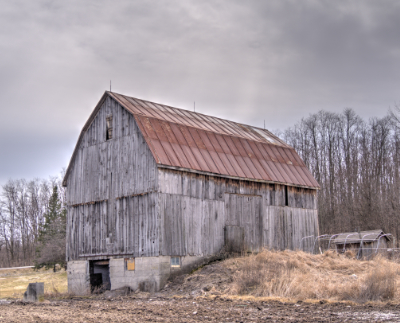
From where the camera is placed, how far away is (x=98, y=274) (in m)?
23.5

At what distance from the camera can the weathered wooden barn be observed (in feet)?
68.2

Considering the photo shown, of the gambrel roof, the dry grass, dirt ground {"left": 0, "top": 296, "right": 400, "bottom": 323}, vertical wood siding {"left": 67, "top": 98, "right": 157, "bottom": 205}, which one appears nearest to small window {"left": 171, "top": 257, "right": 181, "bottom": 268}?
the dry grass

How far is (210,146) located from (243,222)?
4.01 m

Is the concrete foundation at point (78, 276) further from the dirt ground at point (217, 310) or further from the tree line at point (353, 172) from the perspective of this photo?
the tree line at point (353, 172)

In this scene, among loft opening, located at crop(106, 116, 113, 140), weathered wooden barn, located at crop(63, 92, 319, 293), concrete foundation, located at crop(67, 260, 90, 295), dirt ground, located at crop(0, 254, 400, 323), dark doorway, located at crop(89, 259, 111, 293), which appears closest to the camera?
dirt ground, located at crop(0, 254, 400, 323)

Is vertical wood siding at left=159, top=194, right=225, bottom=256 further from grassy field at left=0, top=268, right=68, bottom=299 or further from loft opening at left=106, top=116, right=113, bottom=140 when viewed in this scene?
grassy field at left=0, top=268, right=68, bottom=299

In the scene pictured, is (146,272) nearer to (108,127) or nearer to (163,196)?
(163,196)

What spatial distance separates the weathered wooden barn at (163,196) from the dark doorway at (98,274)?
5cm

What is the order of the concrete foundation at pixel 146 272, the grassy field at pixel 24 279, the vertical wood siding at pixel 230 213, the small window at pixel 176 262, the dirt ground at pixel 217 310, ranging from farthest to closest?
1. the grassy field at pixel 24 279
2. the vertical wood siding at pixel 230 213
3. the small window at pixel 176 262
4. the concrete foundation at pixel 146 272
5. the dirt ground at pixel 217 310

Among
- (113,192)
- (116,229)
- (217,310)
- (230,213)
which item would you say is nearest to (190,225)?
(230,213)

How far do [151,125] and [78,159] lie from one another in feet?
16.8

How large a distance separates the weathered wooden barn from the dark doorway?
47mm

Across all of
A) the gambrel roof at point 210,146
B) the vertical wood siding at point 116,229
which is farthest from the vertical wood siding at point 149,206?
the gambrel roof at point 210,146

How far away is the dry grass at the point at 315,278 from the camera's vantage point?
13.9m
